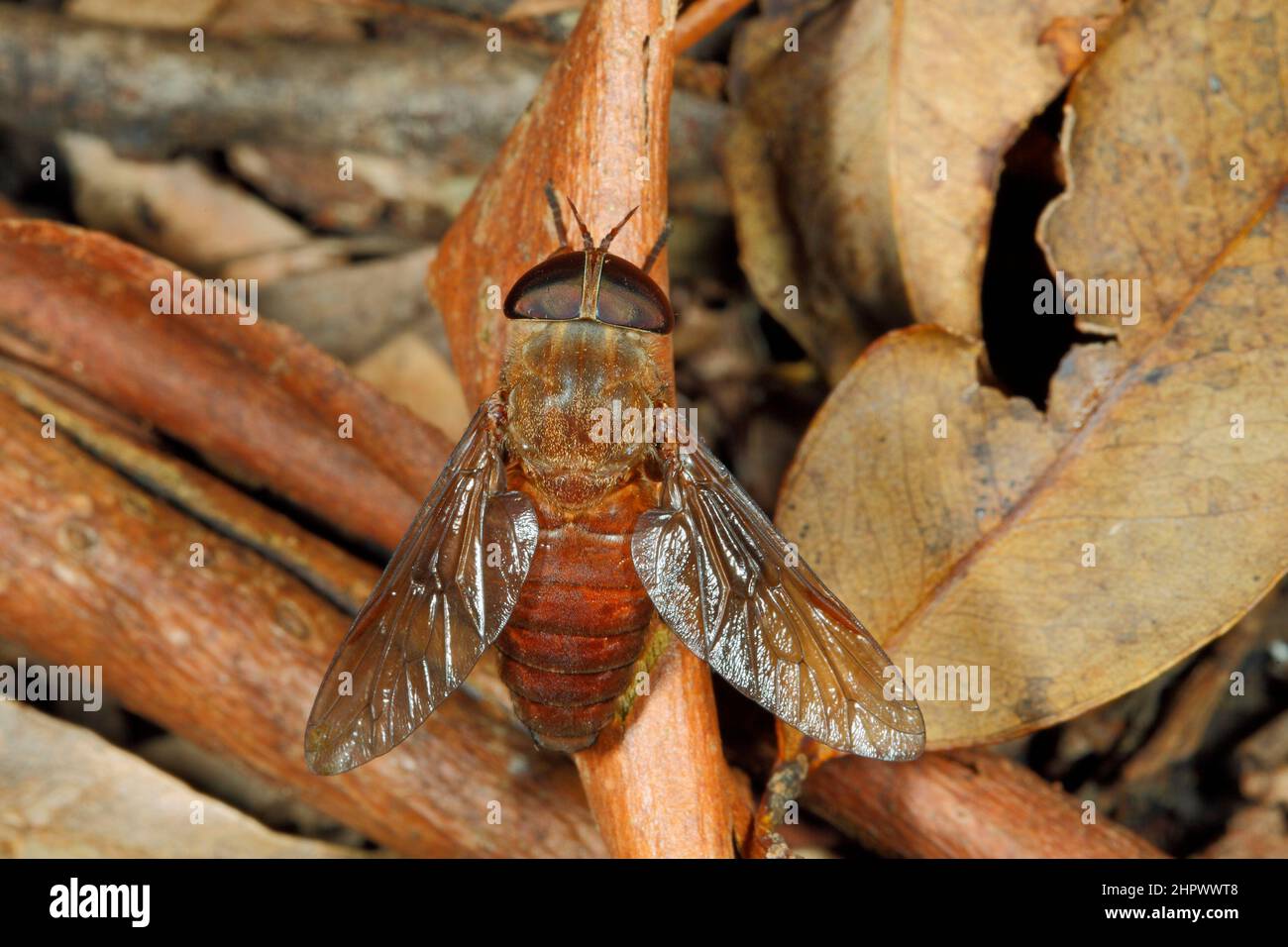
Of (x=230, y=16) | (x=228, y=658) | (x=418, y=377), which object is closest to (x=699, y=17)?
(x=418, y=377)

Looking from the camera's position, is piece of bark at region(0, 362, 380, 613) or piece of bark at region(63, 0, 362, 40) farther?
piece of bark at region(63, 0, 362, 40)

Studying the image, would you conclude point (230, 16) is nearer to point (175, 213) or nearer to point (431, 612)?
point (175, 213)

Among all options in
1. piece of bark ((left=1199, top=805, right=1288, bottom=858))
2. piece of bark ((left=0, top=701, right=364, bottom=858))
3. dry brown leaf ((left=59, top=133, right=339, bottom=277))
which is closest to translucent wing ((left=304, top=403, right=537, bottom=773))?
piece of bark ((left=0, top=701, right=364, bottom=858))

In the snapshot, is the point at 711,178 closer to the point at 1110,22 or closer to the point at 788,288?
the point at 788,288

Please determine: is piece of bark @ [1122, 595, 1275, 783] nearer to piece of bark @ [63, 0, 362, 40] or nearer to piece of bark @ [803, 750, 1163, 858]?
piece of bark @ [803, 750, 1163, 858]

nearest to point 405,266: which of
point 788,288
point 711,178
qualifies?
point 711,178

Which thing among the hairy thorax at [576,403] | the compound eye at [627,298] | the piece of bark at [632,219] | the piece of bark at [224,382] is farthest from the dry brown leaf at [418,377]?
the compound eye at [627,298]
